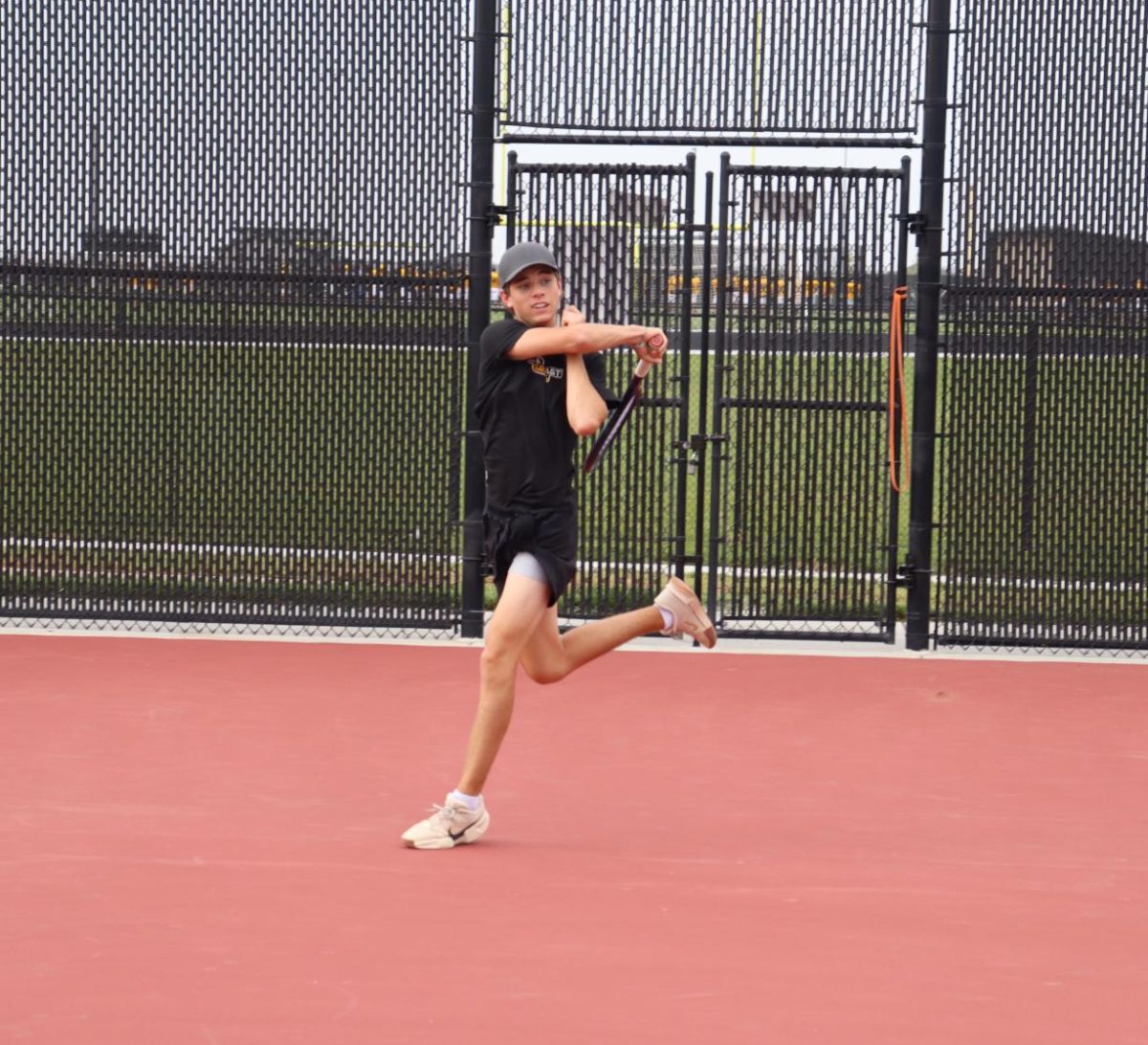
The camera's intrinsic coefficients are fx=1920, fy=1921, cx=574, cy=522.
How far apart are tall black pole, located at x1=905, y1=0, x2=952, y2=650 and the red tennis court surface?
685 mm

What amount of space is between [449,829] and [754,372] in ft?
15.1

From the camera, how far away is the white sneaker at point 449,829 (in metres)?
6.46

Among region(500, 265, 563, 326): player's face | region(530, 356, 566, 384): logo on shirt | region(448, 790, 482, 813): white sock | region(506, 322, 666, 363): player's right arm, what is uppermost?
region(500, 265, 563, 326): player's face

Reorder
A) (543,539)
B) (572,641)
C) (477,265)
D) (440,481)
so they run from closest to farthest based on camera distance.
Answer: (543,539)
(572,641)
(477,265)
(440,481)

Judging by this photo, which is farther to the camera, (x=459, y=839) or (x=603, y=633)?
(x=603, y=633)

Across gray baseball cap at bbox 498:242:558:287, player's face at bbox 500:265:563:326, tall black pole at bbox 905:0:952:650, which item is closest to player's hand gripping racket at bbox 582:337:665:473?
player's face at bbox 500:265:563:326

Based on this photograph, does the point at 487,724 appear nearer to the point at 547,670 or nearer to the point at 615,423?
the point at 547,670

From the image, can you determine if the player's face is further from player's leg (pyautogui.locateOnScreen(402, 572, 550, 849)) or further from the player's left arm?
player's leg (pyautogui.locateOnScreen(402, 572, 550, 849))

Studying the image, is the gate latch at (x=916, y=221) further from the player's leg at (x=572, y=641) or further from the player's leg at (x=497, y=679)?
the player's leg at (x=497, y=679)

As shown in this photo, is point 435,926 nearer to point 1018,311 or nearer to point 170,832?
point 170,832

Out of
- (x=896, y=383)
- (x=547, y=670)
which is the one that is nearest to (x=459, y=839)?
(x=547, y=670)

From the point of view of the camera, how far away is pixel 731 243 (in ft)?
34.0

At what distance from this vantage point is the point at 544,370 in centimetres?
668

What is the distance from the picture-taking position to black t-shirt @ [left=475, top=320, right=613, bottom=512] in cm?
665
